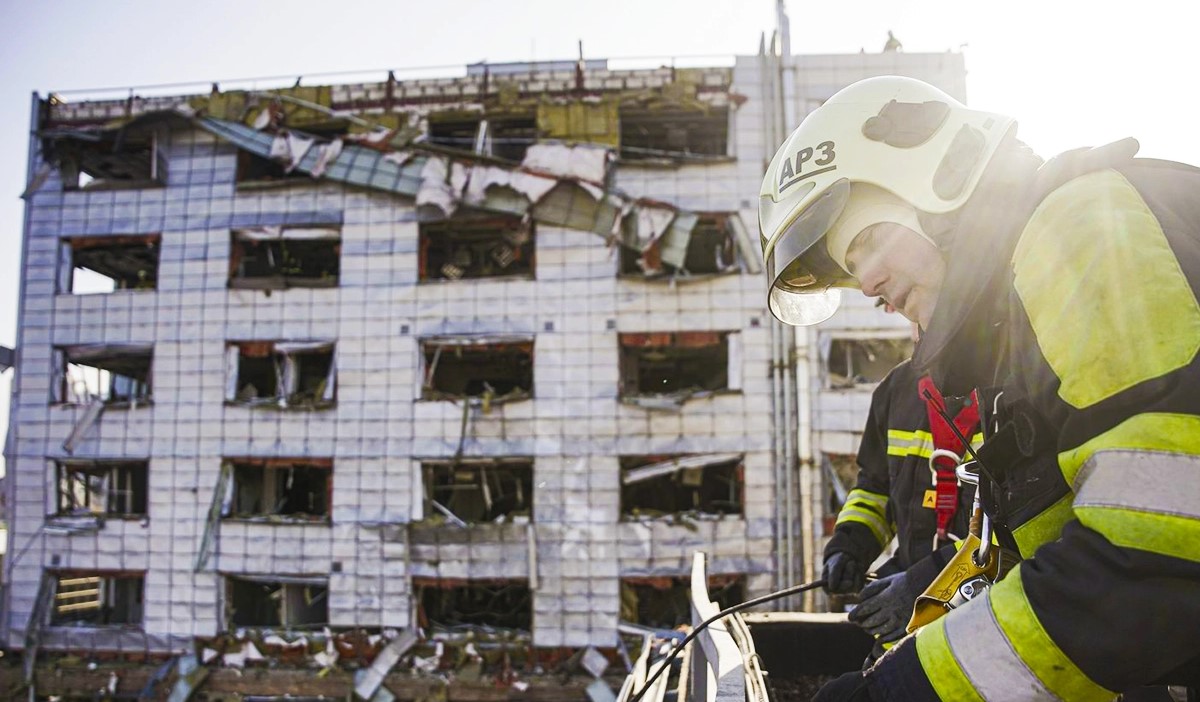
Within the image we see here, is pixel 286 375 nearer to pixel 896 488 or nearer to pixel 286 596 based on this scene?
pixel 286 596

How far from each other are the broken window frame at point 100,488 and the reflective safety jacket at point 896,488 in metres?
16.1

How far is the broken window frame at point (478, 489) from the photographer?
1412 centimetres

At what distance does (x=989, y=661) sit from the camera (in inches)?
41.8

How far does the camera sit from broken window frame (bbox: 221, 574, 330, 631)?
46.7ft

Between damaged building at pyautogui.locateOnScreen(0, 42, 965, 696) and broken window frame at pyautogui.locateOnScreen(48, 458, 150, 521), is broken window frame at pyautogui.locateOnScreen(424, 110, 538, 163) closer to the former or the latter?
damaged building at pyautogui.locateOnScreen(0, 42, 965, 696)

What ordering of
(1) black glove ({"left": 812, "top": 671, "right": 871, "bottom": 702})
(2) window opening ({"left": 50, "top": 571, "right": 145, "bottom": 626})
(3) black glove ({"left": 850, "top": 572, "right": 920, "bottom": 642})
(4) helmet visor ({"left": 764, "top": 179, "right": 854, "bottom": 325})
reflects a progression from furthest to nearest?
(2) window opening ({"left": 50, "top": 571, "right": 145, "bottom": 626}) → (3) black glove ({"left": 850, "top": 572, "right": 920, "bottom": 642}) → (4) helmet visor ({"left": 764, "top": 179, "right": 854, "bottom": 325}) → (1) black glove ({"left": 812, "top": 671, "right": 871, "bottom": 702})

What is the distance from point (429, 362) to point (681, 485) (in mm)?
6440

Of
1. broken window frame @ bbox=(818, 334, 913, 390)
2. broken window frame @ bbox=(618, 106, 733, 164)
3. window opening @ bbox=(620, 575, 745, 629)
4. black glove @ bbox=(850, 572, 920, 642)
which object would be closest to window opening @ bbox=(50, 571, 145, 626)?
window opening @ bbox=(620, 575, 745, 629)

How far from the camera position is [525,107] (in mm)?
15172

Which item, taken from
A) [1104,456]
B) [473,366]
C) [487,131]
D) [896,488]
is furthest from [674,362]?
[1104,456]

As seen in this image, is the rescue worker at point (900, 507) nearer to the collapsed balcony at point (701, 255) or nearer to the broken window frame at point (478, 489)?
the collapsed balcony at point (701, 255)

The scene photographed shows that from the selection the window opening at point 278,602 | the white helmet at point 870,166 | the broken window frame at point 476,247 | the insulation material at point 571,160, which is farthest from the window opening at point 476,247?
the white helmet at point 870,166

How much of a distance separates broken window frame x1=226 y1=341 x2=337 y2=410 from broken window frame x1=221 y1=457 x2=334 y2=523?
1.20m

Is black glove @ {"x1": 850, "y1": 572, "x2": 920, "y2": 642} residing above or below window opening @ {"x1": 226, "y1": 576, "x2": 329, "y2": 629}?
above
